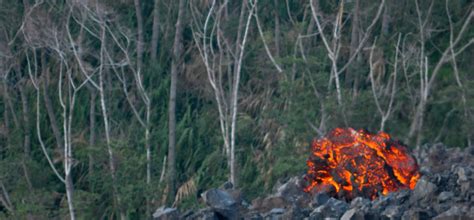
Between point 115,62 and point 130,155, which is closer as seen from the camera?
point 130,155

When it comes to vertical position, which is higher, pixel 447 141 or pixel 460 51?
pixel 460 51

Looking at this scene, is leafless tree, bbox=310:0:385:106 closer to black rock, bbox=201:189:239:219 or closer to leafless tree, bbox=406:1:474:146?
leafless tree, bbox=406:1:474:146

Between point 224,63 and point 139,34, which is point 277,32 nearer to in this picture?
point 224,63

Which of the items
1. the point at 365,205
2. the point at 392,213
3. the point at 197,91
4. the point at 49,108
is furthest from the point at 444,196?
the point at 197,91

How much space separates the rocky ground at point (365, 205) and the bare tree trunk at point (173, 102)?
594 cm

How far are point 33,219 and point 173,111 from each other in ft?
11.3

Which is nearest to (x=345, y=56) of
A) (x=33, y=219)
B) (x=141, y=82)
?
(x=141, y=82)

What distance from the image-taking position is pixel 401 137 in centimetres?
1947

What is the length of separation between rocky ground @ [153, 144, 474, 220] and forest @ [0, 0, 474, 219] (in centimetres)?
508

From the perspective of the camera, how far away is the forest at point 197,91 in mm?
18094

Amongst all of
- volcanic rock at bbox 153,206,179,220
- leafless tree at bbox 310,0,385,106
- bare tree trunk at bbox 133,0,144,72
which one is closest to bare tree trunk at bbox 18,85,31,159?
bare tree trunk at bbox 133,0,144,72

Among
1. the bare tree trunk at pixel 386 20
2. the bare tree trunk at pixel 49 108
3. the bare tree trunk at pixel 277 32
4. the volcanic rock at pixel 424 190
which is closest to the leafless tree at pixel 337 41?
the bare tree trunk at pixel 386 20

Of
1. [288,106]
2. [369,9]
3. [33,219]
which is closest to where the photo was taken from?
[33,219]

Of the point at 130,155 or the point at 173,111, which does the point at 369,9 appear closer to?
the point at 173,111
